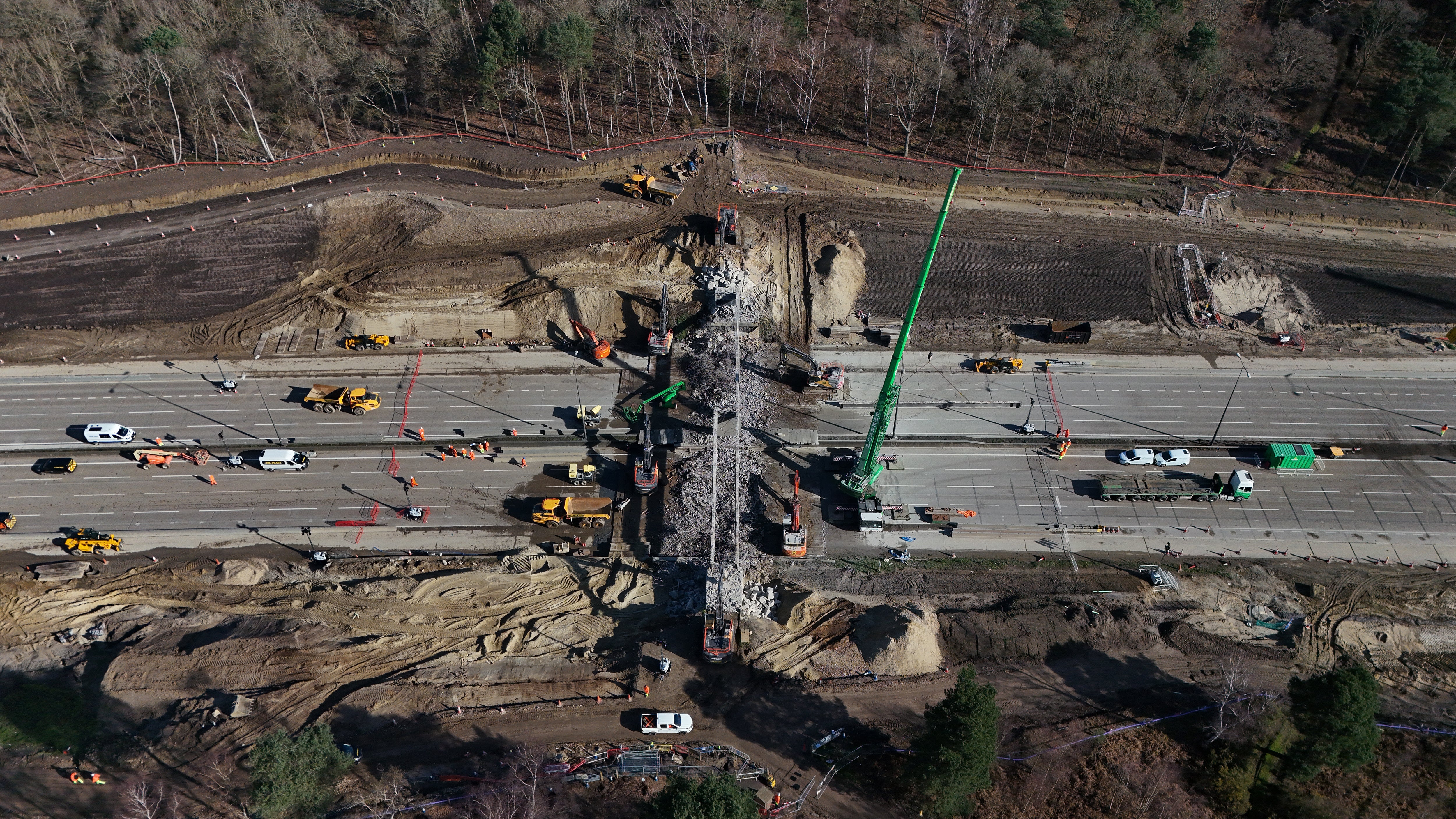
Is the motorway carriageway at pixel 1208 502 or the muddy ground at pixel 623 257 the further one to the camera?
the muddy ground at pixel 623 257

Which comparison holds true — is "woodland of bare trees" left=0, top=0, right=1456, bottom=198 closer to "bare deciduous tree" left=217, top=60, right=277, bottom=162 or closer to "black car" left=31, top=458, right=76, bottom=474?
"bare deciduous tree" left=217, top=60, right=277, bottom=162

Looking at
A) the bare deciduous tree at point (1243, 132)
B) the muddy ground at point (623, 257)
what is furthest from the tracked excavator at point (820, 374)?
the bare deciduous tree at point (1243, 132)

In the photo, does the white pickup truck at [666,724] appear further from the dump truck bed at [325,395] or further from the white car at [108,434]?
the white car at [108,434]

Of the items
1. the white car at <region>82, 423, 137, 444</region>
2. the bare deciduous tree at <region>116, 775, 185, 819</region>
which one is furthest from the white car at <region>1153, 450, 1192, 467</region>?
the white car at <region>82, 423, 137, 444</region>

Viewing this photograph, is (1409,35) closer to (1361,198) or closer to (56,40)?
(1361,198)

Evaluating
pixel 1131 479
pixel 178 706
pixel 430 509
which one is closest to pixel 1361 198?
pixel 1131 479
